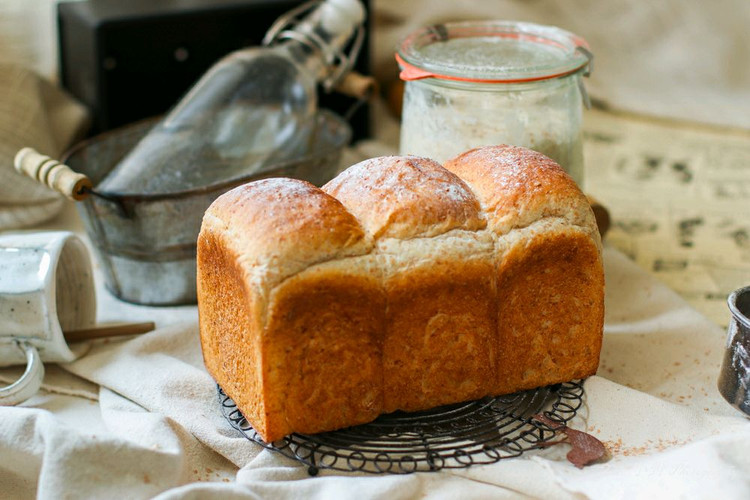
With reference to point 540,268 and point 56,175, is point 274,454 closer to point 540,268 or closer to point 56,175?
point 540,268

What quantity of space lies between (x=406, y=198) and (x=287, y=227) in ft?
0.53

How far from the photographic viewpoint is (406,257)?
1075 mm

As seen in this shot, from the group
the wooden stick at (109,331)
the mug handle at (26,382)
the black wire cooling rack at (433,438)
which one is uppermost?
the black wire cooling rack at (433,438)

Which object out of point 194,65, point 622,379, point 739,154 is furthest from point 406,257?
point 739,154

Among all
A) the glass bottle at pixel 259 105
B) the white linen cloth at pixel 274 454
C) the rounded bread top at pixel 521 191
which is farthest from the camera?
the glass bottle at pixel 259 105

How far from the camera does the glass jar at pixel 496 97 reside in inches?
53.5

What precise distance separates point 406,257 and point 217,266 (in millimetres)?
259

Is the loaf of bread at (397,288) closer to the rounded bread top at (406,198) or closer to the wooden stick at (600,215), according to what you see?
the rounded bread top at (406,198)

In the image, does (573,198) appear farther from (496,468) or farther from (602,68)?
(602,68)

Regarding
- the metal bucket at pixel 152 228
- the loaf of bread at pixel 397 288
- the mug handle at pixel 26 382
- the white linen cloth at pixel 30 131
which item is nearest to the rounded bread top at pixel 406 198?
the loaf of bread at pixel 397 288

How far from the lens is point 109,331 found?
140 centimetres

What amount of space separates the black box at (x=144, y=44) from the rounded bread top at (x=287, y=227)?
0.98m

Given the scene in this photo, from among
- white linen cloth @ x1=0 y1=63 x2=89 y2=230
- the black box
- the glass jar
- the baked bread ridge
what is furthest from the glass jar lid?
white linen cloth @ x1=0 y1=63 x2=89 y2=230

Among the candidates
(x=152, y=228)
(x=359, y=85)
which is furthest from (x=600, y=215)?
(x=152, y=228)
